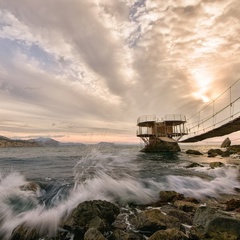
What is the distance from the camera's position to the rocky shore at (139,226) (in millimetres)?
5742

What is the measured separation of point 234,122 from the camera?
56.0ft

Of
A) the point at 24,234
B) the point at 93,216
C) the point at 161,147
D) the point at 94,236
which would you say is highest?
the point at 161,147

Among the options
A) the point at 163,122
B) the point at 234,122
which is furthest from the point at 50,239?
the point at 163,122

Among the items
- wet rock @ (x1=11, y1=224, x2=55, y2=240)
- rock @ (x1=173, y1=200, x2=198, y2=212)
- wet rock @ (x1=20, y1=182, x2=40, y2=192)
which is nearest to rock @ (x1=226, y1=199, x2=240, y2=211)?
rock @ (x1=173, y1=200, x2=198, y2=212)

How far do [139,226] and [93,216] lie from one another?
1566 mm

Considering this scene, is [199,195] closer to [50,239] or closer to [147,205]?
[147,205]

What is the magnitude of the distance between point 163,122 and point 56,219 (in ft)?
149

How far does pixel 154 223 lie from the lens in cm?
668

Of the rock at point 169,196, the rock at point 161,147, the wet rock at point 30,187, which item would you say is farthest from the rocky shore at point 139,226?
the rock at point 161,147

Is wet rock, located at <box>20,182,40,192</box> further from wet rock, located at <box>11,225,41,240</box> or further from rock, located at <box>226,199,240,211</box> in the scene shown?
rock, located at <box>226,199,240,211</box>

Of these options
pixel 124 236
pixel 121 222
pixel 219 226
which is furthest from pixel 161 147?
pixel 124 236

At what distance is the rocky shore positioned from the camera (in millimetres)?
5742

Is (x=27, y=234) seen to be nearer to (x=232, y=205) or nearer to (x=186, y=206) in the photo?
(x=186, y=206)

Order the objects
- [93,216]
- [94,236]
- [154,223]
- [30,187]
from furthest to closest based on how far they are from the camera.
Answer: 1. [30,187]
2. [93,216]
3. [154,223]
4. [94,236]
